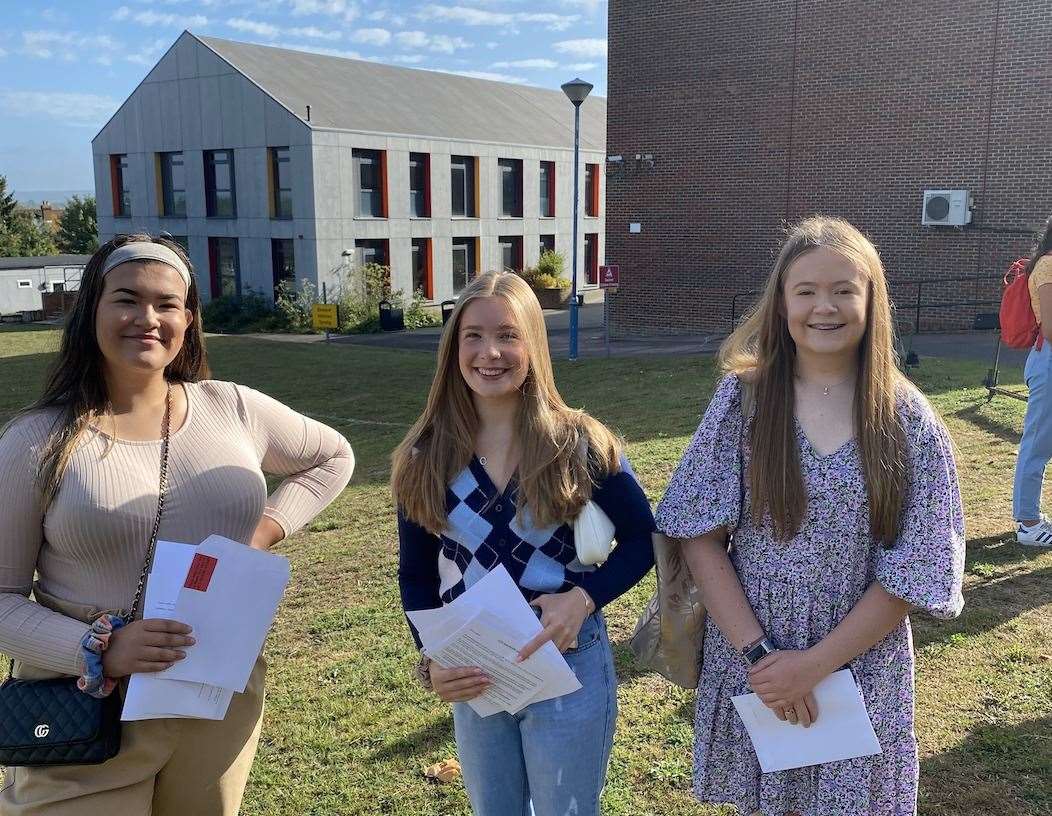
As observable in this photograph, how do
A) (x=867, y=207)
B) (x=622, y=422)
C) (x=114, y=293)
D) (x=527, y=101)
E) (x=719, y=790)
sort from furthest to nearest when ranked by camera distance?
(x=527, y=101)
(x=867, y=207)
(x=622, y=422)
(x=719, y=790)
(x=114, y=293)

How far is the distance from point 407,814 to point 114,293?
2076 mm

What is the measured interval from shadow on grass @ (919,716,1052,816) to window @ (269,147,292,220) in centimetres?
2815

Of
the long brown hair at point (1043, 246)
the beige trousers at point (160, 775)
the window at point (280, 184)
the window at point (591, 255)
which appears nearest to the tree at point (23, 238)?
the window at point (280, 184)

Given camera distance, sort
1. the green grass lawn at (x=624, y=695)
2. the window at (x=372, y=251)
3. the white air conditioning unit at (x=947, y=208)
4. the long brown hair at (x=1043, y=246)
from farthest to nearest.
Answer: the window at (x=372, y=251)
the white air conditioning unit at (x=947, y=208)
the long brown hair at (x=1043, y=246)
the green grass lawn at (x=624, y=695)

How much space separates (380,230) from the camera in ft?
98.3

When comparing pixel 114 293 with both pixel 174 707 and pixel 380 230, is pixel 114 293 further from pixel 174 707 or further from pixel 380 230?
pixel 380 230

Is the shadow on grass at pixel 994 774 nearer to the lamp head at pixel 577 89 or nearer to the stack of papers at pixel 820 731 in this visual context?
the stack of papers at pixel 820 731

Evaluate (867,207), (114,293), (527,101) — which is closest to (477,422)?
(114,293)

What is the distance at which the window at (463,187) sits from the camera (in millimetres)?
32594

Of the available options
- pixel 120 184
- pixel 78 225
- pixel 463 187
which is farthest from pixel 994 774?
pixel 78 225

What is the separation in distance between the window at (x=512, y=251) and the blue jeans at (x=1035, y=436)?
101 ft

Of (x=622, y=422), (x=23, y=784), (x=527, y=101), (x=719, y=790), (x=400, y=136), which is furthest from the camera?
(x=527, y=101)

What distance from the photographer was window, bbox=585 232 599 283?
40.2 meters

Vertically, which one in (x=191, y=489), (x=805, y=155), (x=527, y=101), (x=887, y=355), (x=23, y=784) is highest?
(x=527, y=101)
